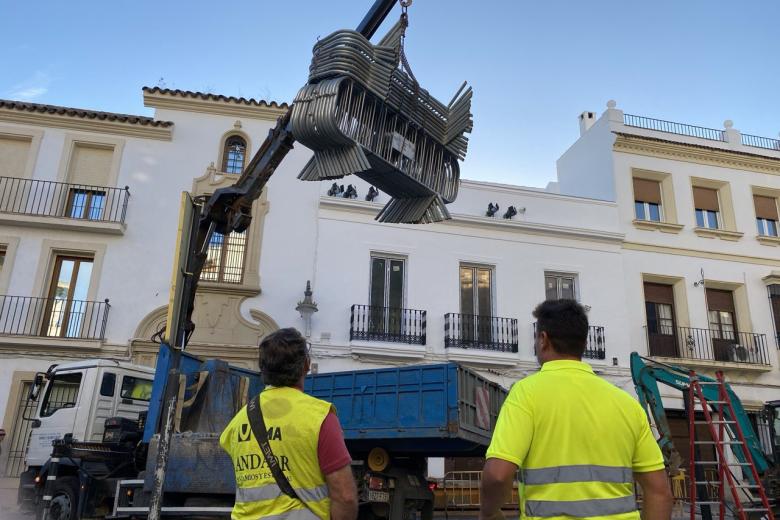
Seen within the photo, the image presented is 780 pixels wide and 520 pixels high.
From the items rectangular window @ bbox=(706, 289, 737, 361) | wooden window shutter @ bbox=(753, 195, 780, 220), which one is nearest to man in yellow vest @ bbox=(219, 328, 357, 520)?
rectangular window @ bbox=(706, 289, 737, 361)

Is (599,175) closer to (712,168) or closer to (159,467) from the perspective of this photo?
(712,168)

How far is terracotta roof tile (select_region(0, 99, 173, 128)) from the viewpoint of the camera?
15.6 metres

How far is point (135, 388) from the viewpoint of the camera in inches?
419

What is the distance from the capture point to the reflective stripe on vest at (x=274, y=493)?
2.51 m

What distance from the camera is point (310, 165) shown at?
6.84 metres

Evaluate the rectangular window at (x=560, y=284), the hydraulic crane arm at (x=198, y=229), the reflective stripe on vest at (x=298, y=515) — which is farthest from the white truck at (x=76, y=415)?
the rectangular window at (x=560, y=284)

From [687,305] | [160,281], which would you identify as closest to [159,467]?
[160,281]

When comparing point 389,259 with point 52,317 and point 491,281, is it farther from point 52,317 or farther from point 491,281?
point 52,317

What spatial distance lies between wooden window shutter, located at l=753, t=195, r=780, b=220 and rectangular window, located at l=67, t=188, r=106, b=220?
1916cm

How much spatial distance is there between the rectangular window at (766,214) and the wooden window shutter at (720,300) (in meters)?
2.62

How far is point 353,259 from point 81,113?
7.85 m

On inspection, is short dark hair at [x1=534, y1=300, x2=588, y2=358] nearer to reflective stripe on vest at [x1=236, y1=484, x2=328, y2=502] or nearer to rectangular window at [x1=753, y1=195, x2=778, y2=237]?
reflective stripe on vest at [x1=236, y1=484, x2=328, y2=502]

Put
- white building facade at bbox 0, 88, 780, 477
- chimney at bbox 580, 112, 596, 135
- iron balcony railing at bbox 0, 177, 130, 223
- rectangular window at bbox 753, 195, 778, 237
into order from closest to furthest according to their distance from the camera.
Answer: white building facade at bbox 0, 88, 780, 477 < iron balcony railing at bbox 0, 177, 130, 223 < rectangular window at bbox 753, 195, 778, 237 < chimney at bbox 580, 112, 596, 135

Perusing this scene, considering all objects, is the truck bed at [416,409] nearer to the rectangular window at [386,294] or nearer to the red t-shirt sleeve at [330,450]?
the red t-shirt sleeve at [330,450]
